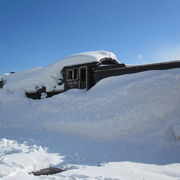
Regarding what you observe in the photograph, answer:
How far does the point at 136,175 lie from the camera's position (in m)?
6.32

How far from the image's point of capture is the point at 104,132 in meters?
11.3

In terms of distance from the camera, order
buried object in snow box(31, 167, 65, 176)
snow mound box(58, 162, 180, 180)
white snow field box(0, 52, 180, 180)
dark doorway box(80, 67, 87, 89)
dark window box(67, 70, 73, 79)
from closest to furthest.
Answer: snow mound box(58, 162, 180, 180) < buried object in snow box(31, 167, 65, 176) < white snow field box(0, 52, 180, 180) < dark doorway box(80, 67, 87, 89) < dark window box(67, 70, 73, 79)

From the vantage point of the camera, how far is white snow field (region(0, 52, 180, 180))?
706cm

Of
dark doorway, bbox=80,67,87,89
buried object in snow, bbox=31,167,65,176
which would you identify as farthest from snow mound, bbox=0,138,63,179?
dark doorway, bbox=80,67,87,89

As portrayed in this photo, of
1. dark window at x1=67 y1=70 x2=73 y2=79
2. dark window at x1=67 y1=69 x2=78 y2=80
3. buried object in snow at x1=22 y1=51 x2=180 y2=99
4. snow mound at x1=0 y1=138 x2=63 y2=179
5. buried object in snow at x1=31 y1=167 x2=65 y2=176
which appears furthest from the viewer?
dark window at x1=67 y1=70 x2=73 y2=79

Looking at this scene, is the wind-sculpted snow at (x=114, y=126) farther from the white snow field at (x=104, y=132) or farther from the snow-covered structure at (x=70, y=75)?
the snow-covered structure at (x=70, y=75)

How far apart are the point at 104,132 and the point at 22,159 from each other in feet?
15.2

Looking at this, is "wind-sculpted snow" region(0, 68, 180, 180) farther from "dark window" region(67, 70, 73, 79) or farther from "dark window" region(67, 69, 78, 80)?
"dark window" region(67, 70, 73, 79)

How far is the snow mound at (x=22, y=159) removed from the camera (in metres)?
6.70

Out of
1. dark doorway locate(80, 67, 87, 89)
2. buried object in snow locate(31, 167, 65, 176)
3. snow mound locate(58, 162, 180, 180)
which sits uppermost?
dark doorway locate(80, 67, 87, 89)

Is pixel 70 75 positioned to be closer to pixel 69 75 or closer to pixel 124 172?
pixel 69 75

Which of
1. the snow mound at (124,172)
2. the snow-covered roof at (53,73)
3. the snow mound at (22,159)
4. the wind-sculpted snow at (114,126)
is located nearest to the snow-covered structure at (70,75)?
the snow-covered roof at (53,73)

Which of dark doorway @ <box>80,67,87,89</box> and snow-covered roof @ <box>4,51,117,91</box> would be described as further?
snow-covered roof @ <box>4,51,117,91</box>

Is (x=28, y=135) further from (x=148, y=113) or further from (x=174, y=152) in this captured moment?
(x=174, y=152)
